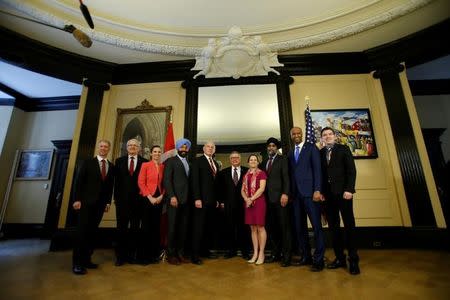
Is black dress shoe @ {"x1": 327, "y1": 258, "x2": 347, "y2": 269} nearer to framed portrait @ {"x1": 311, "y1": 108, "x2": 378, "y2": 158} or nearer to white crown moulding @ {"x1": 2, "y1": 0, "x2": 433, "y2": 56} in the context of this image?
framed portrait @ {"x1": 311, "y1": 108, "x2": 378, "y2": 158}

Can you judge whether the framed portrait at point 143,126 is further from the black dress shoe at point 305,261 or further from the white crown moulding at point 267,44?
the black dress shoe at point 305,261

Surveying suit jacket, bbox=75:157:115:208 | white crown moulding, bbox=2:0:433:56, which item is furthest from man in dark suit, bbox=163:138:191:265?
white crown moulding, bbox=2:0:433:56

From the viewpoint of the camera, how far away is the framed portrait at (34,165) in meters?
5.38

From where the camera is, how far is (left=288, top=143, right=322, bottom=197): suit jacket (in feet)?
7.91

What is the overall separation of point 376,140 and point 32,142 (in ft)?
23.3

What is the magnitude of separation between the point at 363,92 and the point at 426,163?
144cm

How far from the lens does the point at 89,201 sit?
8.10ft

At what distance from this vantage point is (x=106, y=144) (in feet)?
8.91

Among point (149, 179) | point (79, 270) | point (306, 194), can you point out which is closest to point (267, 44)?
point (306, 194)

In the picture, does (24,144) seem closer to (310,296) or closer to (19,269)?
(19,269)

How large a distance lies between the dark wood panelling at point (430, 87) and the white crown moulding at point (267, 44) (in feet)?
7.33

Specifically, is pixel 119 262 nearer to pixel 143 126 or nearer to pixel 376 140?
pixel 143 126

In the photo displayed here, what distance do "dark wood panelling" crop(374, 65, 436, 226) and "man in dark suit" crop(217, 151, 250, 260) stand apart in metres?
2.47

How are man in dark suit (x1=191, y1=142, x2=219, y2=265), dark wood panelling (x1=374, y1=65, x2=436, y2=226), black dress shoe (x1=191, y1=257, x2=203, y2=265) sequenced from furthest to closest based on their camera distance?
dark wood panelling (x1=374, y1=65, x2=436, y2=226), man in dark suit (x1=191, y1=142, x2=219, y2=265), black dress shoe (x1=191, y1=257, x2=203, y2=265)
